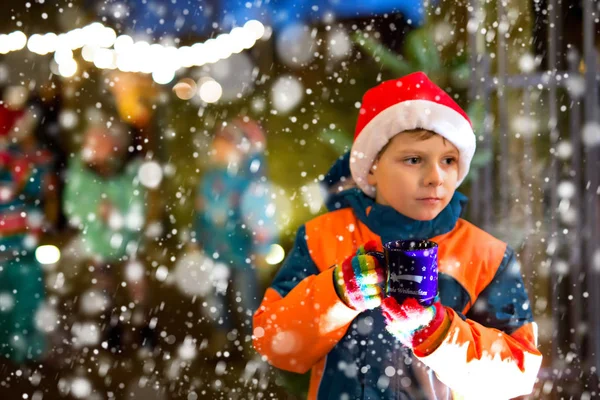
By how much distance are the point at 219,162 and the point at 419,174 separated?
11.0 ft

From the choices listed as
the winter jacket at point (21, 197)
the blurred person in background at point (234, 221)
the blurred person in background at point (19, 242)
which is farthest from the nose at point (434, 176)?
the winter jacket at point (21, 197)

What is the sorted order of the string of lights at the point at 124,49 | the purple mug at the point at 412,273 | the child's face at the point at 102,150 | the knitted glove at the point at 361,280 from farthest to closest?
the child's face at the point at 102,150 → the string of lights at the point at 124,49 → the knitted glove at the point at 361,280 → the purple mug at the point at 412,273

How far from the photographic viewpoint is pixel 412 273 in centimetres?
154

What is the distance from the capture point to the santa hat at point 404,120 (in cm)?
184

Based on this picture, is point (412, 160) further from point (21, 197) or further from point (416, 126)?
point (21, 197)

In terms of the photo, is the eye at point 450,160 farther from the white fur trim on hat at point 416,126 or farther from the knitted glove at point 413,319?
the knitted glove at point 413,319

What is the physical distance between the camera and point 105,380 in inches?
191

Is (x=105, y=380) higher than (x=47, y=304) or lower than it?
lower

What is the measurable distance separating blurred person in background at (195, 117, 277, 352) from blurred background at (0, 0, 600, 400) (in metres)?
0.02

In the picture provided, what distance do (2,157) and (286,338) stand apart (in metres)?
4.44

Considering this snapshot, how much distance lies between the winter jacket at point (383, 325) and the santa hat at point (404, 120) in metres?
0.12

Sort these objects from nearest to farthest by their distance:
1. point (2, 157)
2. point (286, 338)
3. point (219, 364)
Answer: point (286, 338) < point (219, 364) < point (2, 157)

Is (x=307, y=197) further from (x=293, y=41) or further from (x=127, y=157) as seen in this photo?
(x=127, y=157)

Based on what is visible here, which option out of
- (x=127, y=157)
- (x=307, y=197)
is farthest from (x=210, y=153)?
(x=307, y=197)
